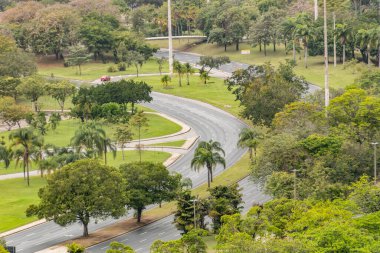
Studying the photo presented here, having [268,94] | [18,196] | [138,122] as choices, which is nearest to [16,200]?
[18,196]

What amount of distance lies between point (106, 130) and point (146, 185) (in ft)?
177

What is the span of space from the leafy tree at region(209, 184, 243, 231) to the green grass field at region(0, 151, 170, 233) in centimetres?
2795

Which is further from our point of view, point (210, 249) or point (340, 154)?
point (340, 154)

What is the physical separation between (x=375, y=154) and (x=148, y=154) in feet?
168

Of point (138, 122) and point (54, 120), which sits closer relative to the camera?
point (138, 122)

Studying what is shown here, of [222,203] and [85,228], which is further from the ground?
[222,203]

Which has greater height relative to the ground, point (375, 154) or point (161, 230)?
point (375, 154)

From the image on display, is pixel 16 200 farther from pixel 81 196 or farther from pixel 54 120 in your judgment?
pixel 54 120

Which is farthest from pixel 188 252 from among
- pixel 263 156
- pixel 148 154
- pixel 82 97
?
pixel 82 97

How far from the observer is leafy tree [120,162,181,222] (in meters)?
135

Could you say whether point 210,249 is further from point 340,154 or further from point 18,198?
point 18,198

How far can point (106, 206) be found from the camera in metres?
130

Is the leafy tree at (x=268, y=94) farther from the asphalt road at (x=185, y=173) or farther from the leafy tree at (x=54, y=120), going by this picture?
the leafy tree at (x=54, y=120)

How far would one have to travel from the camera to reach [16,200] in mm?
148625
